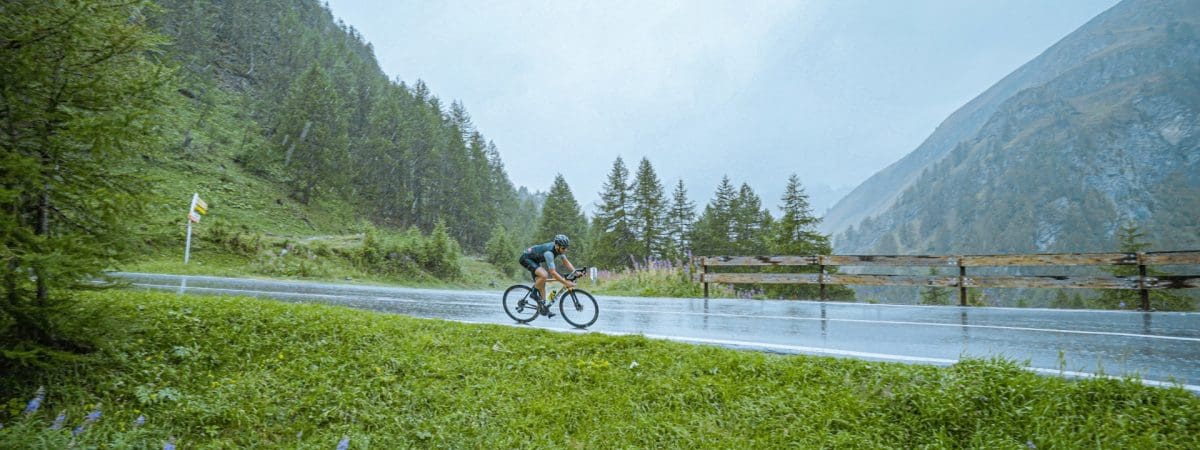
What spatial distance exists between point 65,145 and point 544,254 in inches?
222

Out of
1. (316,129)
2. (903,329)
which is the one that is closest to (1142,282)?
(903,329)

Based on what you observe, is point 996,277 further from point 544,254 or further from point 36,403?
point 36,403

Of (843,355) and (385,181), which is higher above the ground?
(385,181)

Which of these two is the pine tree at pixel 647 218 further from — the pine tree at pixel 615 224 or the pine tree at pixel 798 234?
the pine tree at pixel 798 234

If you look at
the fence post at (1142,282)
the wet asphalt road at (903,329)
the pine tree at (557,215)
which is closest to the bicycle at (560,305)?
the wet asphalt road at (903,329)

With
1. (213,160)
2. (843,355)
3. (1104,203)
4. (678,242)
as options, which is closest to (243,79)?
(213,160)

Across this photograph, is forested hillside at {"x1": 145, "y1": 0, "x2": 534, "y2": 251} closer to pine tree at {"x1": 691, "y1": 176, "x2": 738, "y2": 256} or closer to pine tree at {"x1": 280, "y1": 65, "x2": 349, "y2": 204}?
pine tree at {"x1": 280, "y1": 65, "x2": 349, "y2": 204}

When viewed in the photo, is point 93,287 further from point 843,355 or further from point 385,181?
point 385,181

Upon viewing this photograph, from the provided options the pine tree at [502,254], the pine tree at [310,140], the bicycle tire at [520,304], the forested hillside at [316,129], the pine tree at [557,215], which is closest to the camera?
the bicycle tire at [520,304]

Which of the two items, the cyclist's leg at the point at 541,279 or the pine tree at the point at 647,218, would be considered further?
the pine tree at the point at 647,218

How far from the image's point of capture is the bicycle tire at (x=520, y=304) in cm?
874

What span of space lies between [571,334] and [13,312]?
5.13 m

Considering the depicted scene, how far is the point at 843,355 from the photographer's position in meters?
5.70

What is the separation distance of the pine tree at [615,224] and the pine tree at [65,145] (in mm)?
36281
